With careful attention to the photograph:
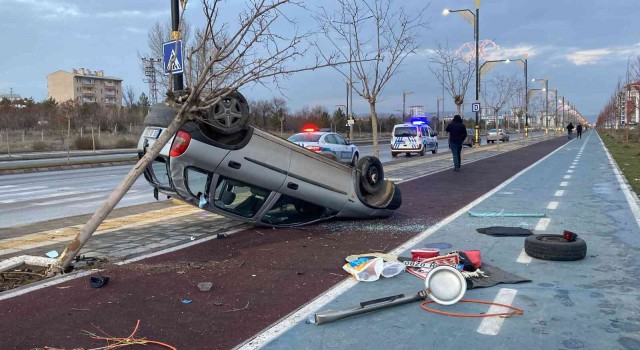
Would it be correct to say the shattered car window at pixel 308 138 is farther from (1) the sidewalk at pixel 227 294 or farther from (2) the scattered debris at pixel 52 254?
(2) the scattered debris at pixel 52 254

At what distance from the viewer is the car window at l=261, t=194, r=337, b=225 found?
318 inches

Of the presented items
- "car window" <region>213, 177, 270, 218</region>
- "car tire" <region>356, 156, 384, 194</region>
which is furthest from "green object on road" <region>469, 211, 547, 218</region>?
"car window" <region>213, 177, 270, 218</region>

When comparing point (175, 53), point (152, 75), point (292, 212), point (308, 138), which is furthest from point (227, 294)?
point (152, 75)

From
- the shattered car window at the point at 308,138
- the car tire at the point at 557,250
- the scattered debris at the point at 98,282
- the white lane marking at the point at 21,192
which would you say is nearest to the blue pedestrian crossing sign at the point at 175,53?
the scattered debris at the point at 98,282

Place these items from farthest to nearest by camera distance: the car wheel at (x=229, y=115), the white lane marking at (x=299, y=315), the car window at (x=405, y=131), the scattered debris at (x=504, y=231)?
the car window at (x=405, y=131), the scattered debris at (x=504, y=231), the car wheel at (x=229, y=115), the white lane marking at (x=299, y=315)

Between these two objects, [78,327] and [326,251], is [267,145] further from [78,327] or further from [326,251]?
[78,327]

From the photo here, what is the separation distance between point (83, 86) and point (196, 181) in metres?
127

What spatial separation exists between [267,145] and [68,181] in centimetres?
1326

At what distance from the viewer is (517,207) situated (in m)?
10.3

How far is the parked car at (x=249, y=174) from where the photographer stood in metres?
6.80

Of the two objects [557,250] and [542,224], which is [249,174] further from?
[542,224]

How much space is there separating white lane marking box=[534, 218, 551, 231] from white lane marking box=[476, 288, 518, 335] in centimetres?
339

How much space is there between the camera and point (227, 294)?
5.08 m

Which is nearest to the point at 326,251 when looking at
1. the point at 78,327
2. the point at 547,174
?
the point at 78,327
